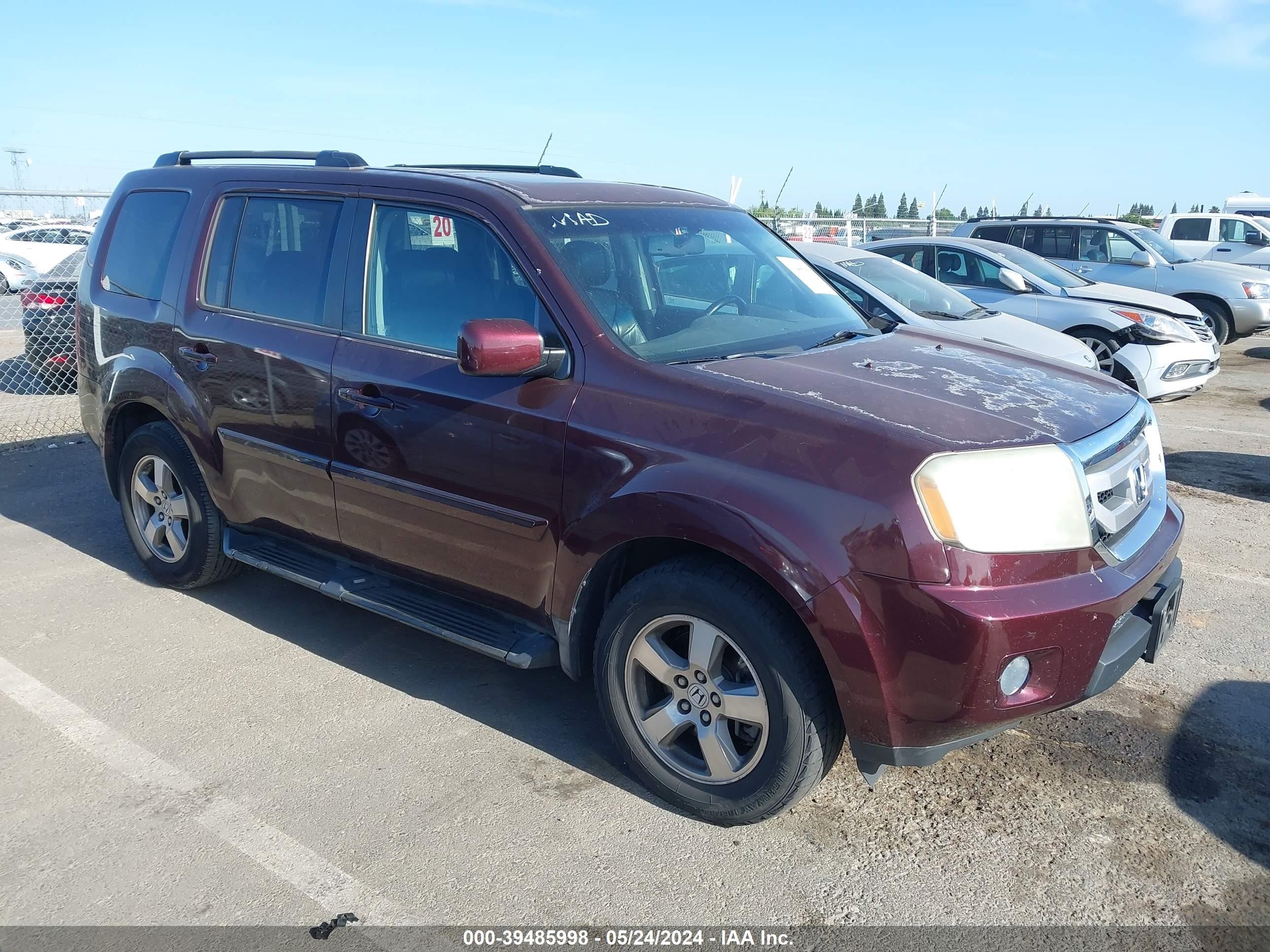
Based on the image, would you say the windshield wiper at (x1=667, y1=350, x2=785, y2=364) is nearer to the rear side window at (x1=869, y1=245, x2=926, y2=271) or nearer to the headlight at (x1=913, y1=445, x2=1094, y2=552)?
the headlight at (x1=913, y1=445, x2=1094, y2=552)

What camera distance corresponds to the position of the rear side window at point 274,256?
4.18m

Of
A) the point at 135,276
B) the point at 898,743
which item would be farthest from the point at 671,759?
the point at 135,276

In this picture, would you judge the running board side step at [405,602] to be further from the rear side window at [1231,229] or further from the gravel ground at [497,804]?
the rear side window at [1231,229]

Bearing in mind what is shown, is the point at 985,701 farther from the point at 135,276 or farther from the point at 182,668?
the point at 135,276

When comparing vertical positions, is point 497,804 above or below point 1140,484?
below

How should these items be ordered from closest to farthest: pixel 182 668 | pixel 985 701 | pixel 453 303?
pixel 985 701
pixel 453 303
pixel 182 668

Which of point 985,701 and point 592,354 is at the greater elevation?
point 592,354

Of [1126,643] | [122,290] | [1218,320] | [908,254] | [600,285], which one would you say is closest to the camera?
[1126,643]

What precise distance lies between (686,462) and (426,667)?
6.04 ft

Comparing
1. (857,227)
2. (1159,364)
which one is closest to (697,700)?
(1159,364)

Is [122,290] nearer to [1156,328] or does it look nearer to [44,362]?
[44,362]

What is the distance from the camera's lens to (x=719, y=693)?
10.2ft

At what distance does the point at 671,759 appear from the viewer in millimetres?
3293

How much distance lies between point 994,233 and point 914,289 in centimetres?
654
